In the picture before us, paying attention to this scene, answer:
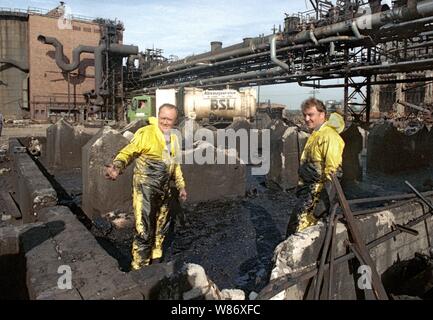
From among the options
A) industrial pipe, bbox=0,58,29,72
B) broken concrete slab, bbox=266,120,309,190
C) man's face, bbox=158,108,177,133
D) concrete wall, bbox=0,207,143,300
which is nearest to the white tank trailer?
broken concrete slab, bbox=266,120,309,190

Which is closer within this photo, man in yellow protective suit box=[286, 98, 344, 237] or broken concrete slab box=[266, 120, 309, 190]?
man in yellow protective suit box=[286, 98, 344, 237]

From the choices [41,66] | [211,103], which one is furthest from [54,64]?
[211,103]

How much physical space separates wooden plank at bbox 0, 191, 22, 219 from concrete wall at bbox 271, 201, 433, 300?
19.0ft

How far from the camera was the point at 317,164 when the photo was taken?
12.8 feet

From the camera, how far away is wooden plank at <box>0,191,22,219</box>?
6.65 meters

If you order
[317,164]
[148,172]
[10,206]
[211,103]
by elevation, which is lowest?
[10,206]

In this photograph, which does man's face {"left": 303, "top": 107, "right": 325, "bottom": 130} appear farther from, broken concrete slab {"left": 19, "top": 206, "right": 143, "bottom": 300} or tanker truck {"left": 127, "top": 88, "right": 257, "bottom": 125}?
tanker truck {"left": 127, "top": 88, "right": 257, "bottom": 125}

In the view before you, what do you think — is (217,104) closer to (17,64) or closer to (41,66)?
(41,66)

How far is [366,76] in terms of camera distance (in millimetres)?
13977

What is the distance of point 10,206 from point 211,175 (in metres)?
4.41

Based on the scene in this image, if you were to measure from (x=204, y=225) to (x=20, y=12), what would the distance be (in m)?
40.2

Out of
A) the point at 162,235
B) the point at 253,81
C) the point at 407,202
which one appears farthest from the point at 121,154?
the point at 253,81

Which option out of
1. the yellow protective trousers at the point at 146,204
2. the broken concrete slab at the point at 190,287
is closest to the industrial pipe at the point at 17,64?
the yellow protective trousers at the point at 146,204
